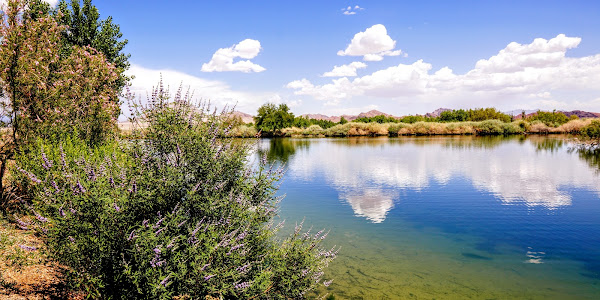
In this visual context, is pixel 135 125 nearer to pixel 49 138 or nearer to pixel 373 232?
pixel 49 138

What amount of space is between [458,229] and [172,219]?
16.8m

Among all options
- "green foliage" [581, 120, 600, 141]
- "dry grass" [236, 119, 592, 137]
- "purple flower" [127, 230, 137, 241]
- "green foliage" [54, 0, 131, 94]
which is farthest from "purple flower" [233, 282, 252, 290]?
"dry grass" [236, 119, 592, 137]

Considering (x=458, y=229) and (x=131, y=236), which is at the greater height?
(x=131, y=236)

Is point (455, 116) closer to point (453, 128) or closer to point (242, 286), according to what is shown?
point (453, 128)

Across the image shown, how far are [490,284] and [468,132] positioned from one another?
376 feet

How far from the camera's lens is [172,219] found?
6.55m

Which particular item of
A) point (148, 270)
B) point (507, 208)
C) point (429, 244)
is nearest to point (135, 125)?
point (148, 270)

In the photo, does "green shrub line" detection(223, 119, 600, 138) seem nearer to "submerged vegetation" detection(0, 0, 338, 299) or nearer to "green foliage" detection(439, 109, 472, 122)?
"green foliage" detection(439, 109, 472, 122)

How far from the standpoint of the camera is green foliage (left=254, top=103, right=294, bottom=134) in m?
128

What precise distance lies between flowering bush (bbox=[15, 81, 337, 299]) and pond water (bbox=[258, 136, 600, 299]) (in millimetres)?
1742

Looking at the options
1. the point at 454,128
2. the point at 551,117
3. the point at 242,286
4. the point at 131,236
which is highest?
the point at 551,117

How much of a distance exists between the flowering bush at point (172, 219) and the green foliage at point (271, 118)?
118756mm

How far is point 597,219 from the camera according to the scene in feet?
62.9

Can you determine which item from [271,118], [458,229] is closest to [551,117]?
[271,118]
